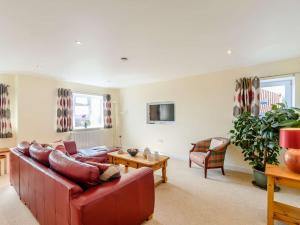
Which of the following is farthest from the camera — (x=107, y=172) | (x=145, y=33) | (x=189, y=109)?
(x=189, y=109)

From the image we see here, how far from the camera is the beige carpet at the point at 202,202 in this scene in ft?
7.21

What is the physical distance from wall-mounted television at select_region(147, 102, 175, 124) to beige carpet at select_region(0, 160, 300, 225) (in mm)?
2013

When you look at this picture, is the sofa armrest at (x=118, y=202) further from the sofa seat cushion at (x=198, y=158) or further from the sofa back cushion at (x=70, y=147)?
the sofa back cushion at (x=70, y=147)

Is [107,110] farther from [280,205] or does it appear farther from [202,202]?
[280,205]

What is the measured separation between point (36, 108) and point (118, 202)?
401 cm

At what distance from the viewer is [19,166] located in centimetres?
261

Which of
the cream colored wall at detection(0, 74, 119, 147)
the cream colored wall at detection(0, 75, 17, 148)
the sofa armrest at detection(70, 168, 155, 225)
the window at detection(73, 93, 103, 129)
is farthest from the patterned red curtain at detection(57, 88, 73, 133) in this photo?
the sofa armrest at detection(70, 168, 155, 225)

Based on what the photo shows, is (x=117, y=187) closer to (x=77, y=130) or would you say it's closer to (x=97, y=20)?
(x=97, y=20)

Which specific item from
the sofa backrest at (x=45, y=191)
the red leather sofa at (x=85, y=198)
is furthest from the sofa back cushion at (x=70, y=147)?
the red leather sofa at (x=85, y=198)

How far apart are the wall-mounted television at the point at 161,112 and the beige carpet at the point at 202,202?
2013 mm

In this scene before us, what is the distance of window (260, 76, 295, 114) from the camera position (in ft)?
11.5

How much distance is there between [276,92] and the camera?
373 cm

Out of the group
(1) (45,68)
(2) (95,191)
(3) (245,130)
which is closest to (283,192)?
(3) (245,130)

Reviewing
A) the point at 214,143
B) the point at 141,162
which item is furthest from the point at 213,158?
the point at 141,162
